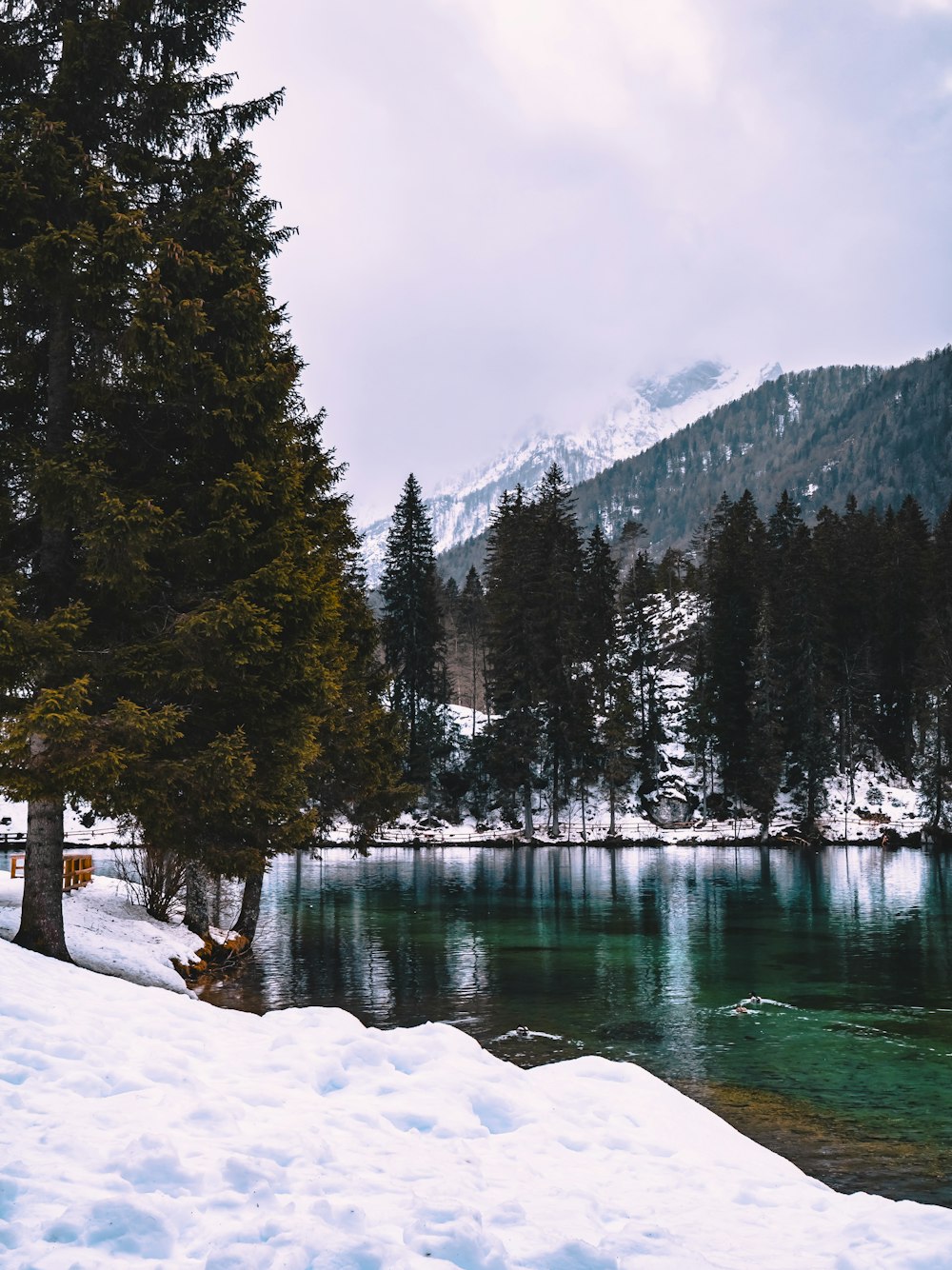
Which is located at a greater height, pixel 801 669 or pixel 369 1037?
pixel 801 669

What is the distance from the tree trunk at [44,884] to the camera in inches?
541

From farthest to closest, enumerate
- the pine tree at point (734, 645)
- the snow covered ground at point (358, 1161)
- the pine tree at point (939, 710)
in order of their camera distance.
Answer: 1. the pine tree at point (734, 645)
2. the pine tree at point (939, 710)
3. the snow covered ground at point (358, 1161)

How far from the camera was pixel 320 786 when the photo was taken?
29469 millimetres

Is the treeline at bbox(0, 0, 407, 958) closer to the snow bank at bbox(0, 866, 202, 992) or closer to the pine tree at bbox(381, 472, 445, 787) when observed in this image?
the snow bank at bbox(0, 866, 202, 992)

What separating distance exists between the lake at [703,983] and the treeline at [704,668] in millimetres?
25828

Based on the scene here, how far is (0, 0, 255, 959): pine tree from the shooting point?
12656mm

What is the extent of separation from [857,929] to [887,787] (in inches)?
1930

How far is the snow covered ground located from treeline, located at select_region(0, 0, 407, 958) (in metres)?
→ 4.21

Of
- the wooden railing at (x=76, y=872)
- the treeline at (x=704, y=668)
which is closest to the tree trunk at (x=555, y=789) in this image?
the treeline at (x=704, y=668)

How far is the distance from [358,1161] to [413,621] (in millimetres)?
66060

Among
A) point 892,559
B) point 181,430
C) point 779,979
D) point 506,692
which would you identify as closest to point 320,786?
point 779,979

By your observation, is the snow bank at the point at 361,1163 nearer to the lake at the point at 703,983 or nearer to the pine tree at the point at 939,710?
the lake at the point at 703,983

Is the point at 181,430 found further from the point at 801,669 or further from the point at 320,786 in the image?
the point at 801,669

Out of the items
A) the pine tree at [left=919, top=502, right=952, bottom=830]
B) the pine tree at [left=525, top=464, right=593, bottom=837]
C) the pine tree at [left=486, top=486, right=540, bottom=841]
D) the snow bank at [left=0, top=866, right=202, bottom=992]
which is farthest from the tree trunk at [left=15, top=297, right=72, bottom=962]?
the pine tree at [left=919, top=502, right=952, bottom=830]
